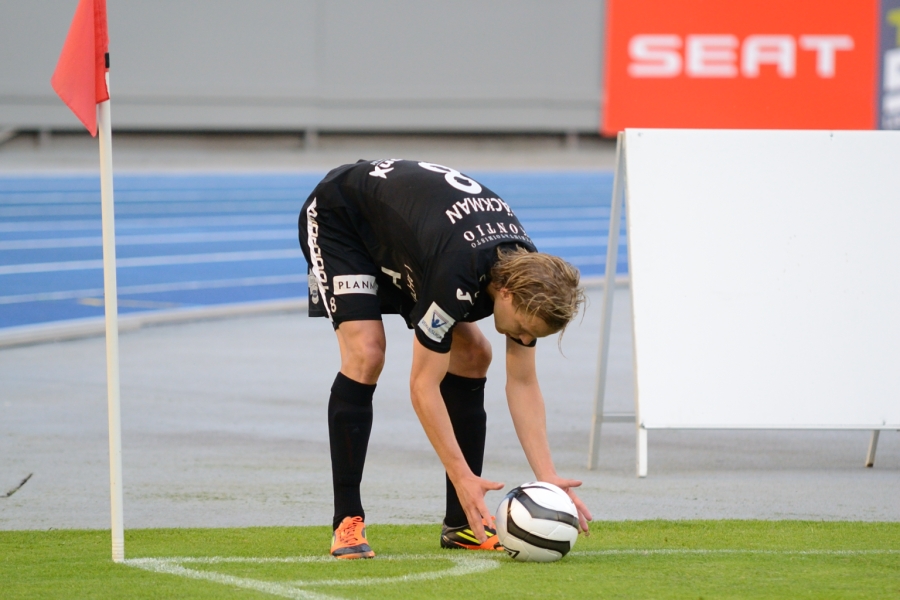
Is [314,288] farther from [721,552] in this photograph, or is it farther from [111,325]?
[721,552]

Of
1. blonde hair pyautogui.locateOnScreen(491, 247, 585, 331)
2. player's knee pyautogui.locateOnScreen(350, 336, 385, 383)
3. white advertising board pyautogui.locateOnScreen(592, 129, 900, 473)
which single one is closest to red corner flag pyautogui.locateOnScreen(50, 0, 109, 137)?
player's knee pyautogui.locateOnScreen(350, 336, 385, 383)

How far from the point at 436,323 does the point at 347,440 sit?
73 centimetres

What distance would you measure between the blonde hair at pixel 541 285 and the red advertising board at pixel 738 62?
28.5 metres

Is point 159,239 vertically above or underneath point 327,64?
underneath

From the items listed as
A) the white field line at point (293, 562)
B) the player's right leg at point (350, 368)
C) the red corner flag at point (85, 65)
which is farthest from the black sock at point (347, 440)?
the red corner flag at point (85, 65)

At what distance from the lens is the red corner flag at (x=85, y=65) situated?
3.91 m

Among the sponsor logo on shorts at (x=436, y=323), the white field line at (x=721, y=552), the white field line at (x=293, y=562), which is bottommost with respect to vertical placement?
the white field line at (x=721, y=552)

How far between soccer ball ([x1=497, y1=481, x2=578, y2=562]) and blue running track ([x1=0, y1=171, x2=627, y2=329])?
8578 mm

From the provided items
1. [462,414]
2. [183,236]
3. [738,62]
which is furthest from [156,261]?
[738,62]

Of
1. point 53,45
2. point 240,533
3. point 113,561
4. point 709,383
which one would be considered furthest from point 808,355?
point 53,45

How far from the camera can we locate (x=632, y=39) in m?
32.3

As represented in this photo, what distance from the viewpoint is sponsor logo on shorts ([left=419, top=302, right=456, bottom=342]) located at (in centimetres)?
380

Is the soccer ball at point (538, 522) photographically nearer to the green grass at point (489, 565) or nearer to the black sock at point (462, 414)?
the green grass at point (489, 565)

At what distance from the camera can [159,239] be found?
18.2 metres
